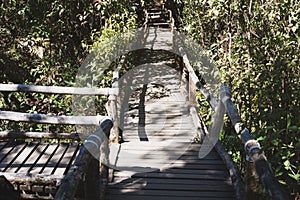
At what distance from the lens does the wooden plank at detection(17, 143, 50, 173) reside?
3.76 meters

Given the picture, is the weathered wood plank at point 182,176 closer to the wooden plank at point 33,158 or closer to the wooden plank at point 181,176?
the wooden plank at point 181,176

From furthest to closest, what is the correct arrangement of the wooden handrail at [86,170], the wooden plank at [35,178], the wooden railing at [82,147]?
the wooden plank at [35,178] → the wooden railing at [82,147] → the wooden handrail at [86,170]

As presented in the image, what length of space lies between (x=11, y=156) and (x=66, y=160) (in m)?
0.67

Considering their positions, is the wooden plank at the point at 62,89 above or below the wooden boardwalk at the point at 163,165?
above

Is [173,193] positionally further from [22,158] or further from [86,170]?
[22,158]

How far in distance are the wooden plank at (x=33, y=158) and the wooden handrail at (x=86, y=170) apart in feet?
3.12

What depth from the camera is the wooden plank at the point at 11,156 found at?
12.6 feet

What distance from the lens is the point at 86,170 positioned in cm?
247

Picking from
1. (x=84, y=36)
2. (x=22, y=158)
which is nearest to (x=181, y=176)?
(x=22, y=158)

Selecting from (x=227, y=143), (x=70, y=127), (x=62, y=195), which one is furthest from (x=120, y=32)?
(x=62, y=195)

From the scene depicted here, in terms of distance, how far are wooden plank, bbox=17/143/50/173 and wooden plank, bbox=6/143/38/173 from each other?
0.11ft

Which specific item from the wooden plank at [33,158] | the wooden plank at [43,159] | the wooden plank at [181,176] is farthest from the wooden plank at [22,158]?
the wooden plank at [181,176]

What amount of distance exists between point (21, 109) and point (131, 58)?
3.20m

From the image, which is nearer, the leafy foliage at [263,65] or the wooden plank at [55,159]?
the leafy foliage at [263,65]
